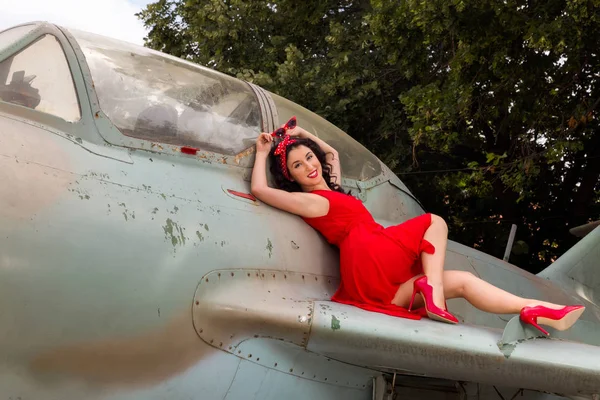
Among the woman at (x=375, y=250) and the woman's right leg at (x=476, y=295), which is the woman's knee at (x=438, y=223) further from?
the woman's right leg at (x=476, y=295)

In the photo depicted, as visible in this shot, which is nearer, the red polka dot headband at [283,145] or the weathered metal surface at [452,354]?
the weathered metal surface at [452,354]

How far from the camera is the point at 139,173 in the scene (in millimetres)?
3205

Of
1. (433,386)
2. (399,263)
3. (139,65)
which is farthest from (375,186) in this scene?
(139,65)

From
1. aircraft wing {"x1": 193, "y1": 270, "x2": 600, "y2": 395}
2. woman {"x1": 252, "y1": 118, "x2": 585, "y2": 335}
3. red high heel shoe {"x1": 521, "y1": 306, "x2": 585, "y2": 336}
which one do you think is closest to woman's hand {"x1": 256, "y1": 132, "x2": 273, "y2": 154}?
woman {"x1": 252, "y1": 118, "x2": 585, "y2": 335}

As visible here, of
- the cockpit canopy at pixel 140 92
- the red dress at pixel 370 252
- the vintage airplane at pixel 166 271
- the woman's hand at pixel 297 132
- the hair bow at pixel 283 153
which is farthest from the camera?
the woman's hand at pixel 297 132

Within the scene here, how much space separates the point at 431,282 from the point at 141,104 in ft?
5.96

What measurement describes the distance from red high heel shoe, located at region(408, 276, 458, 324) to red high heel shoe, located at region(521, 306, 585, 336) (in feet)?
1.18

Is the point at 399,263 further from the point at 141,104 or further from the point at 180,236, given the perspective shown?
the point at 141,104

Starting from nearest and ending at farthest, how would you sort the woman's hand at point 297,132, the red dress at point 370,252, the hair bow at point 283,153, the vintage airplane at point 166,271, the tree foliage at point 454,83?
the vintage airplane at point 166,271, the red dress at point 370,252, the hair bow at point 283,153, the woman's hand at point 297,132, the tree foliage at point 454,83

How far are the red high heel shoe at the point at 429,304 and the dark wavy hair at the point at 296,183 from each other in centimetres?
98

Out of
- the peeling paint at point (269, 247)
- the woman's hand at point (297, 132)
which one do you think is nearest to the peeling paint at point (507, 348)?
the peeling paint at point (269, 247)

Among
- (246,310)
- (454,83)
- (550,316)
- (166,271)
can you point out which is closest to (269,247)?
(246,310)

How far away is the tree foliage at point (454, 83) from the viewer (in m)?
8.33

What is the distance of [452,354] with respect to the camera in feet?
10.5
